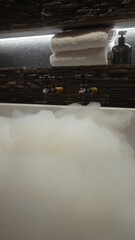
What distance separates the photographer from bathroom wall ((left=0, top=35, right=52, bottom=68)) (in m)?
1.51

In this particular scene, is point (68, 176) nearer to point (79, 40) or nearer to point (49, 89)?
point (49, 89)

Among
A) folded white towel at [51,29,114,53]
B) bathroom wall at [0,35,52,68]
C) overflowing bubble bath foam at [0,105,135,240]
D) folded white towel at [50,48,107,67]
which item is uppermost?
bathroom wall at [0,35,52,68]

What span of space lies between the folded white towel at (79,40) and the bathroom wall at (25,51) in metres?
0.23

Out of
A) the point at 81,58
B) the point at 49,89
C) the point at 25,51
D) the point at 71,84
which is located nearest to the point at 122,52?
the point at 81,58

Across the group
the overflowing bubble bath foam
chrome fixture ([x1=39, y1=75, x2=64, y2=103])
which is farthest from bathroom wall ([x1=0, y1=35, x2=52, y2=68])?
the overflowing bubble bath foam

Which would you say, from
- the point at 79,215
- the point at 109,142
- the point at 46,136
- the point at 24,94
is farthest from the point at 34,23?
the point at 79,215

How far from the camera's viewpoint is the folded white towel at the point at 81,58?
1.20 metres

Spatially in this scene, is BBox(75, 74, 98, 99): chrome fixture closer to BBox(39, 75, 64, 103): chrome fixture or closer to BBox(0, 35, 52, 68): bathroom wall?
BBox(39, 75, 64, 103): chrome fixture

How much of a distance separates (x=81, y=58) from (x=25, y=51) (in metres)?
0.49

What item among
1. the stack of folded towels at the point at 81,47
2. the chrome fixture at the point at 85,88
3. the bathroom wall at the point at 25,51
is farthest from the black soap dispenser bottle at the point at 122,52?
the bathroom wall at the point at 25,51

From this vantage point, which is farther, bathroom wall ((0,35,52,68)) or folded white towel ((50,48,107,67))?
bathroom wall ((0,35,52,68))

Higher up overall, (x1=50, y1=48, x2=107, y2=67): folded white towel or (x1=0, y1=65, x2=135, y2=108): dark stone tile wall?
(x1=50, y1=48, x2=107, y2=67): folded white towel

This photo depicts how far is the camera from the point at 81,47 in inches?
47.9

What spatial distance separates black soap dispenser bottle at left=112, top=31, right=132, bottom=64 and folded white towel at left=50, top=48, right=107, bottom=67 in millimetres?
78
